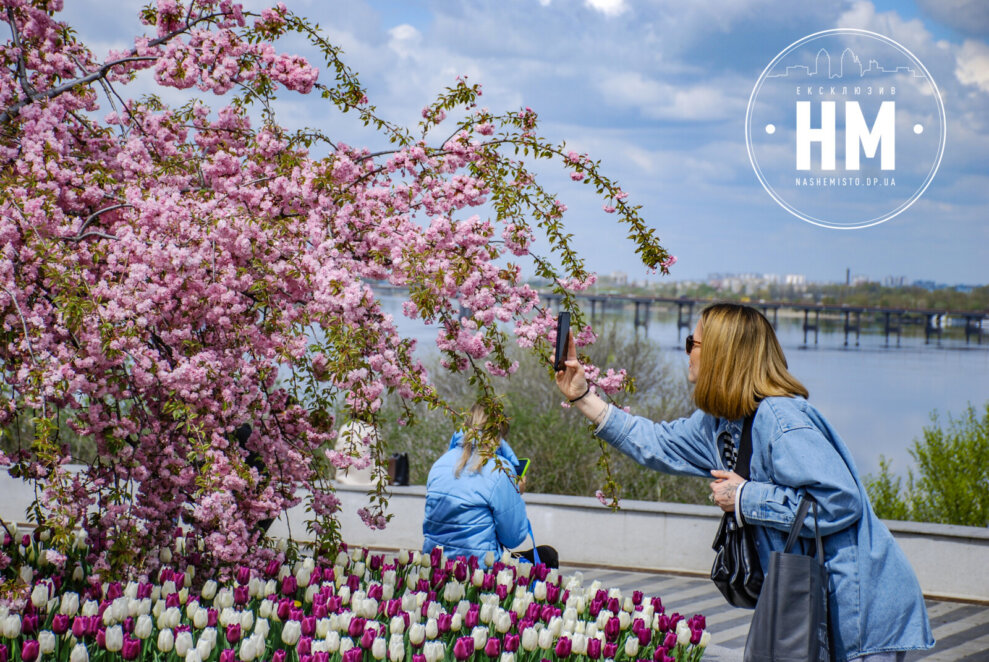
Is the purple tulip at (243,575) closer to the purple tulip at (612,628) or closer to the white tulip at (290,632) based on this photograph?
the white tulip at (290,632)

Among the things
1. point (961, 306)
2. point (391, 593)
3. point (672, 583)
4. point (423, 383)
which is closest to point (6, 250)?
point (423, 383)

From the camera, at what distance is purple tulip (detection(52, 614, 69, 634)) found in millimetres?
3205

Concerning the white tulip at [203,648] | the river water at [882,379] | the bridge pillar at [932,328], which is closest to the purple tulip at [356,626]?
the white tulip at [203,648]

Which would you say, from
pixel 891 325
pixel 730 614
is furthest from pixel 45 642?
pixel 891 325

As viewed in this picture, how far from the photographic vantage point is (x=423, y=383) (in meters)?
3.37

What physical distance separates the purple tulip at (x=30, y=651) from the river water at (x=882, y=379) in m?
32.3

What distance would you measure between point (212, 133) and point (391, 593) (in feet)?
8.14

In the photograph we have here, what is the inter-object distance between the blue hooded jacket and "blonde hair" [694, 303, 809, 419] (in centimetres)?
200

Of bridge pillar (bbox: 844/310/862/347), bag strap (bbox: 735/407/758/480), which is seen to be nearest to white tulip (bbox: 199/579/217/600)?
bag strap (bbox: 735/407/758/480)

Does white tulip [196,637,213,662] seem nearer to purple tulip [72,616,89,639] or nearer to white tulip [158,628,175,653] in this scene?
white tulip [158,628,175,653]

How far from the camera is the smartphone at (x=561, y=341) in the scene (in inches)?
111

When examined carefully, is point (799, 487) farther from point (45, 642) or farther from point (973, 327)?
point (973, 327)

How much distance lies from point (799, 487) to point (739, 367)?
367 mm

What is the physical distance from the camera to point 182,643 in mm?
3035
